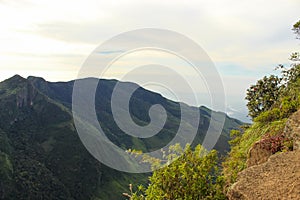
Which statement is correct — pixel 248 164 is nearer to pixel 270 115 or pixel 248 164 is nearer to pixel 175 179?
pixel 175 179

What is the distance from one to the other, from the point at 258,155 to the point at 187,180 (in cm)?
476

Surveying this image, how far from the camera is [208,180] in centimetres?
1714

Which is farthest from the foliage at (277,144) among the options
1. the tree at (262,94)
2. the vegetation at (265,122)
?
the tree at (262,94)

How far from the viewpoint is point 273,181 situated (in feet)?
42.9

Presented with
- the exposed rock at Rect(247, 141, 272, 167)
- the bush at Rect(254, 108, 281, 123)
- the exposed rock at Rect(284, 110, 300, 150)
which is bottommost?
the exposed rock at Rect(247, 141, 272, 167)

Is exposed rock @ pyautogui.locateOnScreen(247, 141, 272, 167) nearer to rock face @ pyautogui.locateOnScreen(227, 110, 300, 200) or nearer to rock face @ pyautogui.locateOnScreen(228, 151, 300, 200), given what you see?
rock face @ pyautogui.locateOnScreen(227, 110, 300, 200)

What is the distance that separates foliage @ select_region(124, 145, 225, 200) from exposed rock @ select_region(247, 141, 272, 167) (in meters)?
2.35

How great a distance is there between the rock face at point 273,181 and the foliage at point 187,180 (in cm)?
257

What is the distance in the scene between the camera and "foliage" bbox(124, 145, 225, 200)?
→ 16.2 metres

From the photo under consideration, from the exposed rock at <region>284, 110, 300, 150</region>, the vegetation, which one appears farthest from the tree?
the exposed rock at <region>284, 110, 300, 150</region>

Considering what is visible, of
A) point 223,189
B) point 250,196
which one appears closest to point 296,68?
point 223,189

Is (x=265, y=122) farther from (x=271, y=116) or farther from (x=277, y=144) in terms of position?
(x=277, y=144)

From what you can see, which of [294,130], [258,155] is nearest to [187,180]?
[258,155]

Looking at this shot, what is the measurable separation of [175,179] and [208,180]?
2.03 metres
